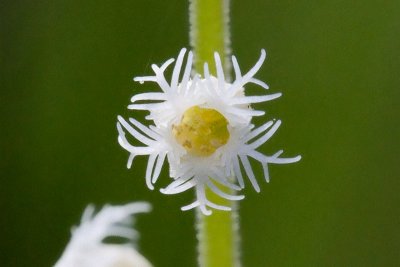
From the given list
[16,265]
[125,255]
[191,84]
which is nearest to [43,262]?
[16,265]

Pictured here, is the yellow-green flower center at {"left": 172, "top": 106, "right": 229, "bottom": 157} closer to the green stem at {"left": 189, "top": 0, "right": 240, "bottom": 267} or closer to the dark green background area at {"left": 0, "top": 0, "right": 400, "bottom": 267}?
the green stem at {"left": 189, "top": 0, "right": 240, "bottom": 267}

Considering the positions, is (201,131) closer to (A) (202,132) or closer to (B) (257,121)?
(A) (202,132)

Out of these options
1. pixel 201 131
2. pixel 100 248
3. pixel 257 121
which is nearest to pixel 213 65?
pixel 201 131

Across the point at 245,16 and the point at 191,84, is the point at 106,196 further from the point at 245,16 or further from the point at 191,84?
the point at 191,84

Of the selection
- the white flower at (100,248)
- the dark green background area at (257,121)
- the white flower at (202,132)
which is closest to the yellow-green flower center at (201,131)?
the white flower at (202,132)

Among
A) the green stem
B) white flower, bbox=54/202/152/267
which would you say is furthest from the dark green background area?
the green stem

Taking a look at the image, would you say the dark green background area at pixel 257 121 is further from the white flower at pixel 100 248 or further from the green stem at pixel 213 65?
the green stem at pixel 213 65
